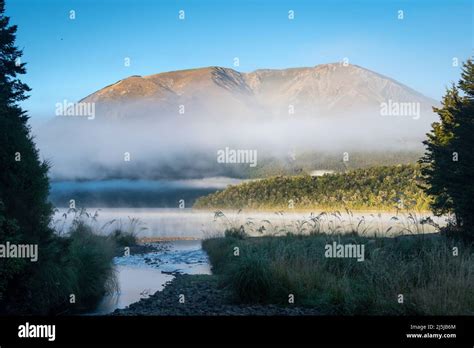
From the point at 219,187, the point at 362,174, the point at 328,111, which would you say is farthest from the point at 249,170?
the point at 328,111

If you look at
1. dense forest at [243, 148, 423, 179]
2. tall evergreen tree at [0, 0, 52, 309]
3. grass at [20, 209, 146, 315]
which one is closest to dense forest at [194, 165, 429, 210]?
dense forest at [243, 148, 423, 179]

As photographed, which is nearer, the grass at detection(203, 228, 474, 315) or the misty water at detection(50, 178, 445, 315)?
the grass at detection(203, 228, 474, 315)

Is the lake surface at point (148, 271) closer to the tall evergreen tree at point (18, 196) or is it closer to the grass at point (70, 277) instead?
the grass at point (70, 277)

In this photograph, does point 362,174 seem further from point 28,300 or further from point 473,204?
point 28,300

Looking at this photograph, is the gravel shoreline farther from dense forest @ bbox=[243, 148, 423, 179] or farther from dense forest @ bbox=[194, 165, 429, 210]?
dense forest @ bbox=[243, 148, 423, 179]

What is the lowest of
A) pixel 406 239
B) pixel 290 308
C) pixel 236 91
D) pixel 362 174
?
pixel 290 308

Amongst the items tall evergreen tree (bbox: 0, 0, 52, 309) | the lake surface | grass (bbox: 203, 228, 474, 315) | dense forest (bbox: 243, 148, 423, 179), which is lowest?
the lake surface
